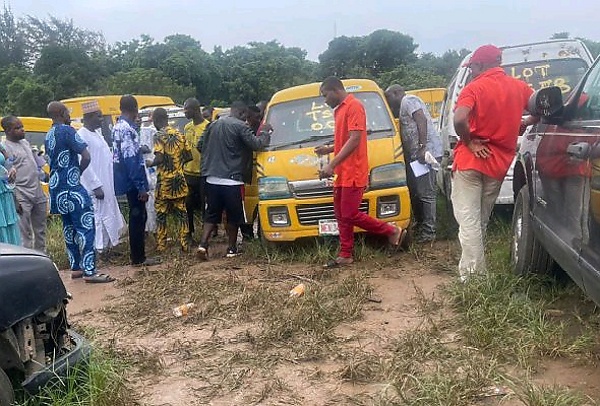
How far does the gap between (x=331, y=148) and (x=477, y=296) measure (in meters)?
2.43

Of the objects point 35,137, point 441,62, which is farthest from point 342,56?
point 35,137

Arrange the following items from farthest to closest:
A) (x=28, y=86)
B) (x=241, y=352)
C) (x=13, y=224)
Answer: (x=28, y=86) → (x=13, y=224) → (x=241, y=352)

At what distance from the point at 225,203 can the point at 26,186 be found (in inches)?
79.4

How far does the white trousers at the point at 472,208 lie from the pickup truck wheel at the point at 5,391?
130 inches

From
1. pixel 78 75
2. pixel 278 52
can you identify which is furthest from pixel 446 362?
pixel 278 52

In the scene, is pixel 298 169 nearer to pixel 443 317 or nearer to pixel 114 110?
pixel 443 317

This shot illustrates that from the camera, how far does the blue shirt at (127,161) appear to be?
22.0 feet

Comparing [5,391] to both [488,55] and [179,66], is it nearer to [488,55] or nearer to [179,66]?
[488,55]

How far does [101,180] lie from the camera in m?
7.29

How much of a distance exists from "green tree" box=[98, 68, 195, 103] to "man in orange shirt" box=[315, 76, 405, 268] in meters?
22.8

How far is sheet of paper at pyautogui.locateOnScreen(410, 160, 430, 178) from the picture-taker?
701 cm

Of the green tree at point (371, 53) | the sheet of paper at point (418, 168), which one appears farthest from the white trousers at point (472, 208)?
the green tree at point (371, 53)

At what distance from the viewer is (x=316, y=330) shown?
4.41m

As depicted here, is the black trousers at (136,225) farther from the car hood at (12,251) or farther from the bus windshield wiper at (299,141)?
the car hood at (12,251)
